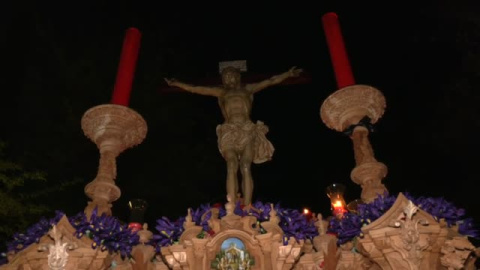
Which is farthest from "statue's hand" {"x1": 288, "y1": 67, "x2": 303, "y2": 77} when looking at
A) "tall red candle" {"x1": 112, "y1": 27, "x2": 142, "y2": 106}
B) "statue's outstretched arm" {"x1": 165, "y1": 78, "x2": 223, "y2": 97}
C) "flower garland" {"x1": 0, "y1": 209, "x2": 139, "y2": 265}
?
"flower garland" {"x1": 0, "y1": 209, "x2": 139, "y2": 265}

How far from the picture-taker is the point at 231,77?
7387 mm

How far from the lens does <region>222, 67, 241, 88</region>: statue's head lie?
739 cm

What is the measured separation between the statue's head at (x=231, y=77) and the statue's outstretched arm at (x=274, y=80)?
0.73ft

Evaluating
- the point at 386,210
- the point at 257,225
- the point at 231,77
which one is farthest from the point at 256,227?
the point at 231,77

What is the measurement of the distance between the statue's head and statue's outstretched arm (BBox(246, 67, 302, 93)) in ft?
0.73

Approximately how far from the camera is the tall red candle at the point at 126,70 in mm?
7148

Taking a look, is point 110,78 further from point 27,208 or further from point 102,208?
point 102,208

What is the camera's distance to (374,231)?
4.88 m

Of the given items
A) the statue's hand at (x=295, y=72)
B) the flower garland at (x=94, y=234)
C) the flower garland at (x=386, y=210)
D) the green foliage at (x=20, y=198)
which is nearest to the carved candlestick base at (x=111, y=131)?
the flower garland at (x=94, y=234)

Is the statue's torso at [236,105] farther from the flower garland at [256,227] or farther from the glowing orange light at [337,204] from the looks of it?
the glowing orange light at [337,204]

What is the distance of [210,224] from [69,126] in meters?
9.05

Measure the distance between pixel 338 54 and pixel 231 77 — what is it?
1643mm

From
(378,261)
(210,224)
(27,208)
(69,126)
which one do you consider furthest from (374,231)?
(69,126)

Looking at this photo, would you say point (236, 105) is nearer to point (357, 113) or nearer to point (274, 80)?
point (274, 80)
